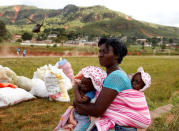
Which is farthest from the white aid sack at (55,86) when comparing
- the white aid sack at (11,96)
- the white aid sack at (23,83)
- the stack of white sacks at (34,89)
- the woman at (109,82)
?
the woman at (109,82)

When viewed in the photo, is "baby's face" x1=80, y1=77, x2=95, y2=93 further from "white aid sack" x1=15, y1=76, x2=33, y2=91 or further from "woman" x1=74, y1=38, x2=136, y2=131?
Result: "white aid sack" x1=15, y1=76, x2=33, y2=91

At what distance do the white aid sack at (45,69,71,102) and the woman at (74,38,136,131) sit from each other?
9.08 ft

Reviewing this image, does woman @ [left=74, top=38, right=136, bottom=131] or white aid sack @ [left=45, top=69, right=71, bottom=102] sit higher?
woman @ [left=74, top=38, right=136, bottom=131]

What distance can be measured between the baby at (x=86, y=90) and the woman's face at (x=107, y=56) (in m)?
0.07

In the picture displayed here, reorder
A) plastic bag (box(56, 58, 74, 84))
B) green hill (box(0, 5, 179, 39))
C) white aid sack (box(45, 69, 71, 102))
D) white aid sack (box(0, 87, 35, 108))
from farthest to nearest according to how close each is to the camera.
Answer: green hill (box(0, 5, 179, 39)) < plastic bag (box(56, 58, 74, 84)) < white aid sack (box(45, 69, 71, 102)) < white aid sack (box(0, 87, 35, 108))

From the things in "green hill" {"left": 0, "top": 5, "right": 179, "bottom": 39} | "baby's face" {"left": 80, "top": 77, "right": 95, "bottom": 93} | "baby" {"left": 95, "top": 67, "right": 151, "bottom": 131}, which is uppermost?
"green hill" {"left": 0, "top": 5, "right": 179, "bottom": 39}

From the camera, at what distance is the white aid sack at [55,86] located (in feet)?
14.0

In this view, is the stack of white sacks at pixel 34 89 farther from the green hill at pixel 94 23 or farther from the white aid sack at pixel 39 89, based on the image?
the green hill at pixel 94 23

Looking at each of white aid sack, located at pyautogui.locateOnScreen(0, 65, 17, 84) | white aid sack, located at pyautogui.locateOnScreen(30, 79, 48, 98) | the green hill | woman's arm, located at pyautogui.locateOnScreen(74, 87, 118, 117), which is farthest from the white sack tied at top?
the green hill

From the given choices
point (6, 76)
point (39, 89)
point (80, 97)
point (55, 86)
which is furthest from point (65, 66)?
point (80, 97)

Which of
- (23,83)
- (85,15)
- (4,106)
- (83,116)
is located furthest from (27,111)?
(85,15)

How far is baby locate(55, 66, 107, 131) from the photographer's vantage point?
4.81 feet

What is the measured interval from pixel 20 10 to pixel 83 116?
610 feet

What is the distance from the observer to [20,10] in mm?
170625
